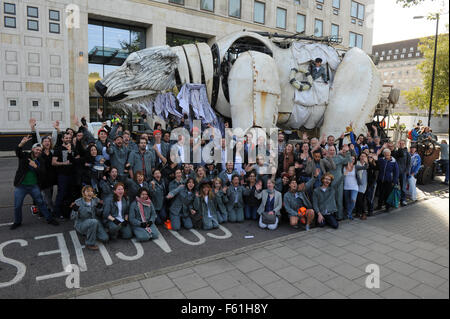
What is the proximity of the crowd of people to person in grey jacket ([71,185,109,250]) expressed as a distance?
0.02m

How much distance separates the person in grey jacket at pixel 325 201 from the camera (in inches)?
256

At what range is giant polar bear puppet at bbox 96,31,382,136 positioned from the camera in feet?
23.0

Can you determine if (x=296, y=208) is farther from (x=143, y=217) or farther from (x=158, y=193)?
(x=143, y=217)

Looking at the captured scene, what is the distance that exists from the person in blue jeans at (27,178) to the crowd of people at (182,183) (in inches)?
0.6

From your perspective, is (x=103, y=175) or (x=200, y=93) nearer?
(x=103, y=175)

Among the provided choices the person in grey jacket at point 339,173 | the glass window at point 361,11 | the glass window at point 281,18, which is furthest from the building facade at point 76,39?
the person in grey jacket at point 339,173

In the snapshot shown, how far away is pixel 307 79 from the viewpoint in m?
7.93

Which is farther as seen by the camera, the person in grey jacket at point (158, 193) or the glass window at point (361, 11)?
the glass window at point (361, 11)

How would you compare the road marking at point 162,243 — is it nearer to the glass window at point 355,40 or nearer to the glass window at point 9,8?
the glass window at point 9,8

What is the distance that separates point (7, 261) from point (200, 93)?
476cm

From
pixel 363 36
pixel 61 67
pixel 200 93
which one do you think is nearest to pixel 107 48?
pixel 61 67

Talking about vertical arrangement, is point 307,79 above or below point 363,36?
below

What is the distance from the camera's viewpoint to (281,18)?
2406cm
